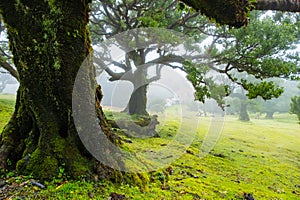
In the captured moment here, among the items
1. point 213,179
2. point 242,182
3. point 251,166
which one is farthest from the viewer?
point 251,166

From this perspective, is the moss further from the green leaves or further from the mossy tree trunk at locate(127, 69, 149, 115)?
the mossy tree trunk at locate(127, 69, 149, 115)

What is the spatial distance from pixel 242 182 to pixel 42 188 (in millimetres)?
4072

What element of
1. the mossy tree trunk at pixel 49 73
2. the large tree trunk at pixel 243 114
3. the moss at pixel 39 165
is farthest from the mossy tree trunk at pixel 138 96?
the large tree trunk at pixel 243 114

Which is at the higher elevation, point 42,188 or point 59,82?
point 59,82

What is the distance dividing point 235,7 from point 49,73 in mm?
2097

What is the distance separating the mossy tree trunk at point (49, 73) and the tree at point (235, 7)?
145cm

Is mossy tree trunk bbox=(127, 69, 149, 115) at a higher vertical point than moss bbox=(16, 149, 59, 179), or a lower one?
higher

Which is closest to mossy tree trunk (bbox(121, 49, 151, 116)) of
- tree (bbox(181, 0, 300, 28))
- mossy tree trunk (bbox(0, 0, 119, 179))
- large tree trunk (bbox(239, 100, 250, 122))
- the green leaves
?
the green leaves

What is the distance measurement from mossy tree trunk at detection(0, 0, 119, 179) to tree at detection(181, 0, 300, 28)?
145 cm

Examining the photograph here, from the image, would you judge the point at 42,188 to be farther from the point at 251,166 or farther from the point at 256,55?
the point at 256,55

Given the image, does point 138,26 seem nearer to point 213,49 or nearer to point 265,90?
point 213,49

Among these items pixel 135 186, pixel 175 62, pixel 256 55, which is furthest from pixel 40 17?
pixel 175 62

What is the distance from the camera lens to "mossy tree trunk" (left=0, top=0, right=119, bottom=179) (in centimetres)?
265

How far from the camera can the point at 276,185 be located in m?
5.31
